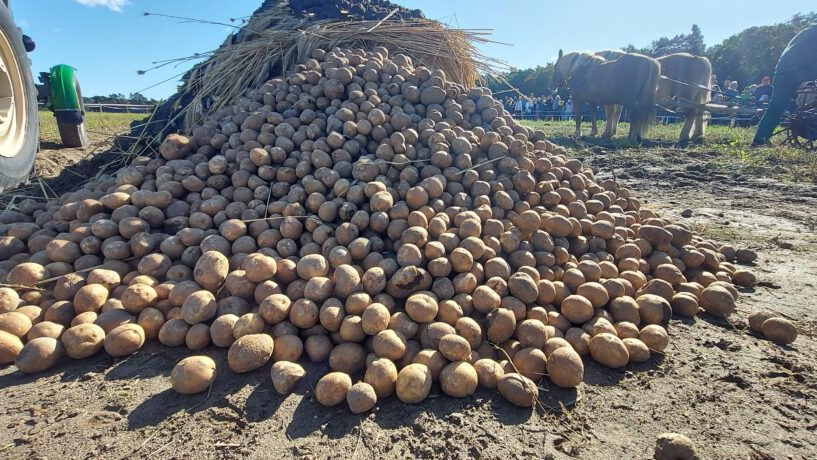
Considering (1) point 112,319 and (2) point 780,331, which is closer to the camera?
(1) point 112,319

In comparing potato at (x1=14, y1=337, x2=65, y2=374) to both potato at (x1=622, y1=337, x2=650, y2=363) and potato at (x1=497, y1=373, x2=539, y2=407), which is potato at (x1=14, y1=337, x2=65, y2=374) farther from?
potato at (x1=622, y1=337, x2=650, y2=363)

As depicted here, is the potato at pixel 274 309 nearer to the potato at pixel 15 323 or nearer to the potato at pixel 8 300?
the potato at pixel 15 323

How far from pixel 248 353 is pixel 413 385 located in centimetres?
96

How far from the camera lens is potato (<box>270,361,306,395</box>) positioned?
2275 mm

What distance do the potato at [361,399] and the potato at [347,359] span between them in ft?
0.91

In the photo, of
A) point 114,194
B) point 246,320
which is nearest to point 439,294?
point 246,320

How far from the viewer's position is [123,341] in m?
2.50

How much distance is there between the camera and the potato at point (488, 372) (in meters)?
2.36

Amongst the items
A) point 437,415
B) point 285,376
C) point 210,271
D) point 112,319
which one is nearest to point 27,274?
point 112,319

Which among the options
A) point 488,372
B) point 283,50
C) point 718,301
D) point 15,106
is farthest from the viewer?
point 283,50

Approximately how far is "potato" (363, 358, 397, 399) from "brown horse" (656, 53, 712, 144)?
14.1m

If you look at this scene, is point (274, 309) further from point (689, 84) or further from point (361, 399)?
point (689, 84)

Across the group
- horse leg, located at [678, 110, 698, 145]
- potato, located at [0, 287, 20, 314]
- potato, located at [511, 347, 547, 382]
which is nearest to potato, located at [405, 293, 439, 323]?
potato, located at [511, 347, 547, 382]

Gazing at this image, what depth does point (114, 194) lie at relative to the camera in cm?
354
